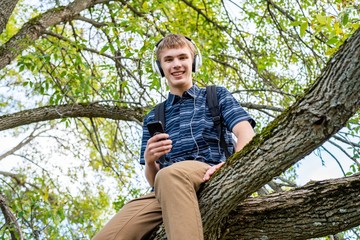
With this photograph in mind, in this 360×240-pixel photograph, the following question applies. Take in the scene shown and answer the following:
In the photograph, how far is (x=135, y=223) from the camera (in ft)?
9.71

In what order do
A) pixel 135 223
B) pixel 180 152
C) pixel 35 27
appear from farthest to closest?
pixel 35 27 → pixel 180 152 → pixel 135 223

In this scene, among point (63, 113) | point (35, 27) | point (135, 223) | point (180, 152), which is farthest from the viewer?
point (35, 27)

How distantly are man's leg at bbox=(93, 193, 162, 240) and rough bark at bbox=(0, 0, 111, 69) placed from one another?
3.33m

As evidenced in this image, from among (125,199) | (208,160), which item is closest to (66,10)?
(125,199)

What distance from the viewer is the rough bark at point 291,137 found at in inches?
88.8

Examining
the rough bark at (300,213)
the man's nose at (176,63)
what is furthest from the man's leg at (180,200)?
the man's nose at (176,63)

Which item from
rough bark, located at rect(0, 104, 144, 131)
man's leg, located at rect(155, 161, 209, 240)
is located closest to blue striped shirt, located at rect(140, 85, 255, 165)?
man's leg, located at rect(155, 161, 209, 240)

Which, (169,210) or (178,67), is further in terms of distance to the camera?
(178,67)

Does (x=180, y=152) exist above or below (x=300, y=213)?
above

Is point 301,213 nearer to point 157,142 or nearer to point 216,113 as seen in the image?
point 216,113

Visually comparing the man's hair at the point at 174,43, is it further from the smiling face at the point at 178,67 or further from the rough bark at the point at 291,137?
the rough bark at the point at 291,137

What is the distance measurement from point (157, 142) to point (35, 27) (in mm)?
3902


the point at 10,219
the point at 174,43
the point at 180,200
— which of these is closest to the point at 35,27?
the point at 10,219

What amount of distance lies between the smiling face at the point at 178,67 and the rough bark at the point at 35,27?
2993 mm
